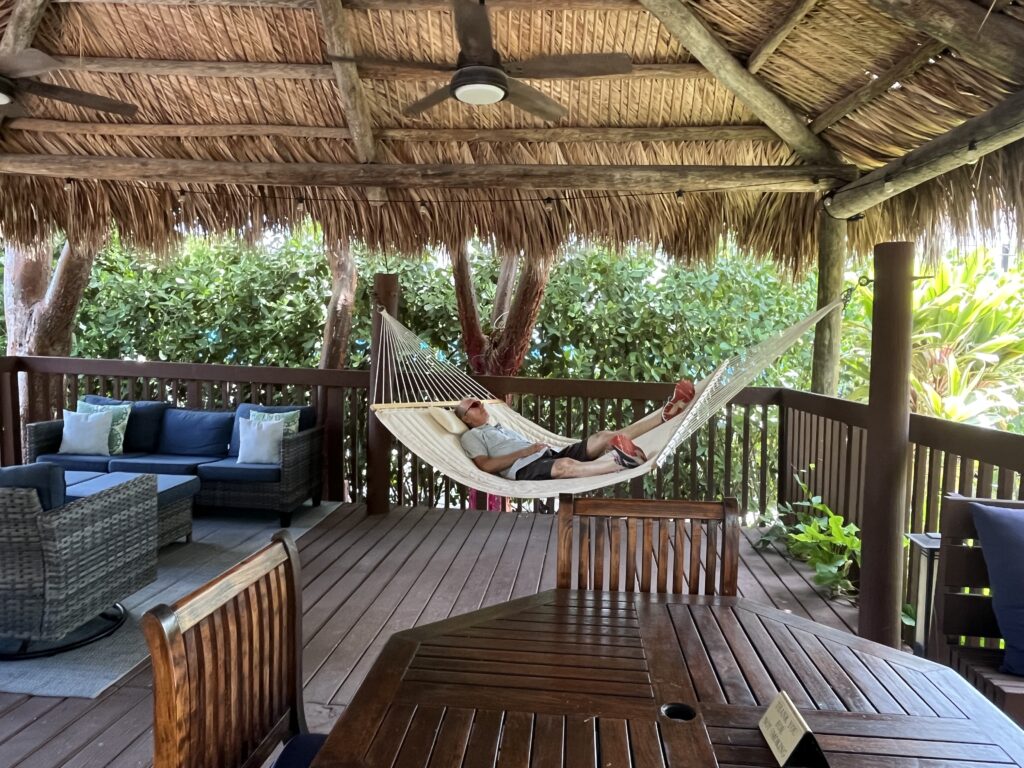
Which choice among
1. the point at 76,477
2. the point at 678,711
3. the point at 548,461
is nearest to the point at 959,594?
the point at 678,711

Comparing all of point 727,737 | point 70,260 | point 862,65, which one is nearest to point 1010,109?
point 862,65

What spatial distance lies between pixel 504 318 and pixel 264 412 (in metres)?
2.21

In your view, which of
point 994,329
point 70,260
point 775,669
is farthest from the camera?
point 994,329

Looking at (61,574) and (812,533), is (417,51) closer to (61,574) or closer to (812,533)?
(61,574)

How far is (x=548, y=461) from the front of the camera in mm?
2818

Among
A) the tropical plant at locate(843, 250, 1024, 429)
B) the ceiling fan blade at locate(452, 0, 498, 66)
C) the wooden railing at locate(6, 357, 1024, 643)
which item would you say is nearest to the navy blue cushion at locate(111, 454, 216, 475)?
the wooden railing at locate(6, 357, 1024, 643)

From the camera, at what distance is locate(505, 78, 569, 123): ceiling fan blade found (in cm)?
265

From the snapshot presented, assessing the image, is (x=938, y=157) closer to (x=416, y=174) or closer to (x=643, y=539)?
(x=643, y=539)

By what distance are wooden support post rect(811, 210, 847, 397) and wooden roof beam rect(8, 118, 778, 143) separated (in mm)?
846

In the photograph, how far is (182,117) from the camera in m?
4.00

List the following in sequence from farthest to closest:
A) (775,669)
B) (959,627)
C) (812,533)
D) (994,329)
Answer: (994,329), (812,533), (959,627), (775,669)

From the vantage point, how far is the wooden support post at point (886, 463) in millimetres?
2127

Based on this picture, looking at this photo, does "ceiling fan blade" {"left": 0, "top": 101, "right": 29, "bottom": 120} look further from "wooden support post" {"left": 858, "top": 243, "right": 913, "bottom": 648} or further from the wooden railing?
"wooden support post" {"left": 858, "top": 243, "right": 913, "bottom": 648}

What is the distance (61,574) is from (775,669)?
7.25 feet
